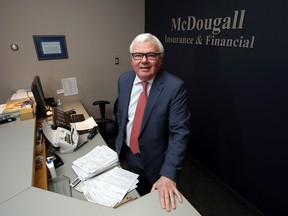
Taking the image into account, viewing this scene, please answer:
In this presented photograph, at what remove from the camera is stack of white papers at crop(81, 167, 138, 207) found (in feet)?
3.51

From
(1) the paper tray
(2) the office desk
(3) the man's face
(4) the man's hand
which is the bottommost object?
(1) the paper tray

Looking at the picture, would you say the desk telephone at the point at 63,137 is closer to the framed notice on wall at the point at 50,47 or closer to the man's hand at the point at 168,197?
the man's hand at the point at 168,197

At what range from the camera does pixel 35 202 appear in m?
0.71

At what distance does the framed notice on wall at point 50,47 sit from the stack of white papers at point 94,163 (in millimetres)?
1581

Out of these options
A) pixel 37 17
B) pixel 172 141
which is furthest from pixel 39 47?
pixel 172 141

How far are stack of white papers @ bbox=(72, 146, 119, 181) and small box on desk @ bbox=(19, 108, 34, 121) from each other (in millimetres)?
535

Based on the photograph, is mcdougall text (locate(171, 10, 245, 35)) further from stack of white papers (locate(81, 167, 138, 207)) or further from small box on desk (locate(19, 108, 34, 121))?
small box on desk (locate(19, 108, 34, 121))

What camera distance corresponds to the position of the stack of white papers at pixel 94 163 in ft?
4.05

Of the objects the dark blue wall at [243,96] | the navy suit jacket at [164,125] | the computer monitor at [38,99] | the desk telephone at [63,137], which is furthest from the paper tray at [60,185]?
the dark blue wall at [243,96]

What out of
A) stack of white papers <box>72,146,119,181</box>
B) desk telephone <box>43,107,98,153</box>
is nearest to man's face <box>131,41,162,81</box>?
stack of white papers <box>72,146,119,181</box>

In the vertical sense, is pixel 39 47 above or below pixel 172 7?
below

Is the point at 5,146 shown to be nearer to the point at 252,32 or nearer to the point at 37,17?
the point at 37,17

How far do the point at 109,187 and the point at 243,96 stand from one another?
1433mm

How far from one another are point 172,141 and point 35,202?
0.79 meters
